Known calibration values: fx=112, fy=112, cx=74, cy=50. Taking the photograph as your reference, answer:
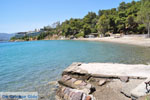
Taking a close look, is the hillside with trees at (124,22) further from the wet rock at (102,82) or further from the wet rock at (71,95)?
the wet rock at (71,95)

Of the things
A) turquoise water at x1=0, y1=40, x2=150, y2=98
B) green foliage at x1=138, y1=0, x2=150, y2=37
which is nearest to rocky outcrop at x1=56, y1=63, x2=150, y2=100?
turquoise water at x1=0, y1=40, x2=150, y2=98

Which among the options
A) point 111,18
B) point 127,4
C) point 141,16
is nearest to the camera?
point 141,16

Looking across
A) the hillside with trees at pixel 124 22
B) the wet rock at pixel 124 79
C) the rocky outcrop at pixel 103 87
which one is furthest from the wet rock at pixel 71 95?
the hillside with trees at pixel 124 22

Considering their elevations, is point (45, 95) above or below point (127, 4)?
below

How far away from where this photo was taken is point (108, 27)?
5712 centimetres

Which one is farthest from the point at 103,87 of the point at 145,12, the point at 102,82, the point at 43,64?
the point at 145,12

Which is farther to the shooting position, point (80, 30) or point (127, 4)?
point (80, 30)

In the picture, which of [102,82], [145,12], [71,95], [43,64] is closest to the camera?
[71,95]

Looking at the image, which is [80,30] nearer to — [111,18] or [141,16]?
[111,18]

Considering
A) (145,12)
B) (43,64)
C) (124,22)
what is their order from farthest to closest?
(124,22), (145,12), (43,64)

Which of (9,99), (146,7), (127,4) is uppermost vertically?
(127,4)

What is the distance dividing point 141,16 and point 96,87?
34.5m

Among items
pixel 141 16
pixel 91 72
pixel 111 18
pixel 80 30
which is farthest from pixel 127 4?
pixel 91 72

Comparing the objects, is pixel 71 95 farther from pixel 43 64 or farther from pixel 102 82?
pixel 43 64
